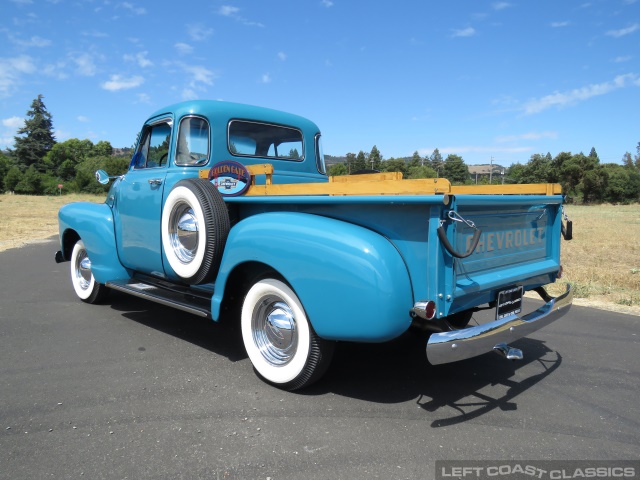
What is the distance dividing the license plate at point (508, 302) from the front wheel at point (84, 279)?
14.3 feet

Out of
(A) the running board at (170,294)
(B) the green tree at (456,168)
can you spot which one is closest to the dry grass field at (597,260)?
→ (A) the running board at (170,294)

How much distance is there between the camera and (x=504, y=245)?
3.19m

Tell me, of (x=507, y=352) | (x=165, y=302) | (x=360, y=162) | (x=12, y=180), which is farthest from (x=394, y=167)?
(x=12, y=180)

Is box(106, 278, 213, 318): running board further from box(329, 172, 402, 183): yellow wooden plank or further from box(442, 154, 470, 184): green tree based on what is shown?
box(442, 154, 470, 184): green tree

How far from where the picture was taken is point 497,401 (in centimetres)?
306

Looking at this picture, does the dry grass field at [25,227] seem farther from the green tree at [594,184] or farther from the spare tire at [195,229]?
the green tree at [594,184]

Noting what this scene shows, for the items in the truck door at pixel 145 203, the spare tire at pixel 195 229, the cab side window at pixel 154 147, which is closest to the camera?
the spare tire at pixel 195 229

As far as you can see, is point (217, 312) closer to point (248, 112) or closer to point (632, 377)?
point (248, 112)

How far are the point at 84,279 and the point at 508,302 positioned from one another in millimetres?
4853

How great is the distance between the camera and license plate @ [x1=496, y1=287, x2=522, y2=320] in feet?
10.2

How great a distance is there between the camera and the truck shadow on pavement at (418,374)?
3031 mm

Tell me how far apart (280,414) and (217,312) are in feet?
3.10

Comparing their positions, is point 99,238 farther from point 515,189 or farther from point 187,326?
point 515,189

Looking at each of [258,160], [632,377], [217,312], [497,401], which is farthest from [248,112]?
[632,377]
